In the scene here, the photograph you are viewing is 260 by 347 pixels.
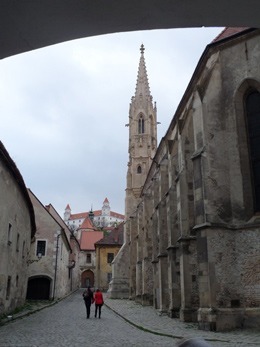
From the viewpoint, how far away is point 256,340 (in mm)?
10000

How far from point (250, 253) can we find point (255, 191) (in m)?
2.22

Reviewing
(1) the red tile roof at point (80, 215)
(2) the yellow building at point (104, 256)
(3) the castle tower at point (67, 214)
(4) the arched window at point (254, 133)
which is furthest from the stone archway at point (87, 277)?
(3) the castle tower at point (67, 214)

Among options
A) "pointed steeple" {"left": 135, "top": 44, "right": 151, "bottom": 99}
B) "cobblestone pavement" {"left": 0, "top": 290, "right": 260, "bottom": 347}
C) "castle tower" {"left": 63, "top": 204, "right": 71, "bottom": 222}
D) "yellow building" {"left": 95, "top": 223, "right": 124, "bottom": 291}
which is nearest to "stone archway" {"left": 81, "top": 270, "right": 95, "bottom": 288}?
"yellow building" {"left": 95, "top": 223, "right": 124, "bottom": 291}

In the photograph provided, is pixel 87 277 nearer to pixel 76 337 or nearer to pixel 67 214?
pixel 76 337

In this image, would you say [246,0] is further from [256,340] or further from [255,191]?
[255,191]

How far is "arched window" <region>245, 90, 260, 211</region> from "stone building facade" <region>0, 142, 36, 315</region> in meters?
9.38

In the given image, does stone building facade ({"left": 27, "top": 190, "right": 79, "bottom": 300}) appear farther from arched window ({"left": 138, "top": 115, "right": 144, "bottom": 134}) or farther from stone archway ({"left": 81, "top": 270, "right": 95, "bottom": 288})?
stone archway ({"left": 81, "top": 270, "right": 95, "bottom": 288})

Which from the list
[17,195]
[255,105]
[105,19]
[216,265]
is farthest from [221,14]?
[17,195]

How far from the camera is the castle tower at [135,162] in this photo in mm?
38969

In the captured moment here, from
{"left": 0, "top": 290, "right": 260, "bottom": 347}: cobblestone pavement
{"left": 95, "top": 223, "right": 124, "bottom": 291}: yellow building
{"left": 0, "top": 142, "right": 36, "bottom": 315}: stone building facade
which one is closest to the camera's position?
{"left": 0, "top": 290, "right": 260, "bottom": 347}: cobblestone pavement

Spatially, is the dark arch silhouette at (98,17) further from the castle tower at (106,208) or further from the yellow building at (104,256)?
the castle tower at (106,208)

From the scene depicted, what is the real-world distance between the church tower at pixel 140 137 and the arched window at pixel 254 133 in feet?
106

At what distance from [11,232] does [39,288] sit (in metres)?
16.2

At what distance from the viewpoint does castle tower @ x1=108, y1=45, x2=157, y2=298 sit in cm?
3897
